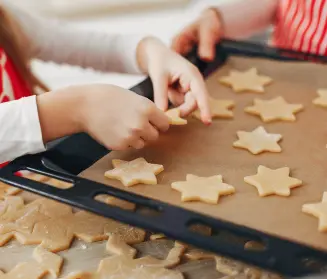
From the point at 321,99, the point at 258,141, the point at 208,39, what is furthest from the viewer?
the point at 208,39

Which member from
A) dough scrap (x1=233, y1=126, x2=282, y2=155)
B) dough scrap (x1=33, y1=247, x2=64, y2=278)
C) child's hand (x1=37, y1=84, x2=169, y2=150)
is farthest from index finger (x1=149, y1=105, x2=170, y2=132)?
dough scrap (x1=33, y1=247, x2=64, y2=278)

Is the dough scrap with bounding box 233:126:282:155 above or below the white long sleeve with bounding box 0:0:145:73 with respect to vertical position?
below

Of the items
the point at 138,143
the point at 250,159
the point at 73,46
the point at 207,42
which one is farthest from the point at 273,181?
the point at 73,46

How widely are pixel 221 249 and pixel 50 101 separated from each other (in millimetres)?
310

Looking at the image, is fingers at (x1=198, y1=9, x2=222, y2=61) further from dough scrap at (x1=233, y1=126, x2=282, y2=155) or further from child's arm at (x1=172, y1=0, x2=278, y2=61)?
dough scrap at (x1=233, y1=126, x2=282, y2=155)

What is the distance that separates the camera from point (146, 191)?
0.63 m

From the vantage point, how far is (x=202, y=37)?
3.11 feet

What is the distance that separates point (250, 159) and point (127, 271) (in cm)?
24

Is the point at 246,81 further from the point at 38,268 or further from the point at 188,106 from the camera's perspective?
the point at 38,268

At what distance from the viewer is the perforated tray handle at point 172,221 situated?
468mm

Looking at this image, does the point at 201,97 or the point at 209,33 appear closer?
the point at 201,97

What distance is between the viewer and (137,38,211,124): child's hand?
0.75 meters

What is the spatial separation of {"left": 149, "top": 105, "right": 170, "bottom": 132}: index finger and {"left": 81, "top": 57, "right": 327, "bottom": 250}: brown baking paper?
0.04 m

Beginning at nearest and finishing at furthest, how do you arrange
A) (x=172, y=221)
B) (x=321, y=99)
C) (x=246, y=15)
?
1. (x=172, y=221)
2. (x=321, y=99)
3. (x=246, y=15)
